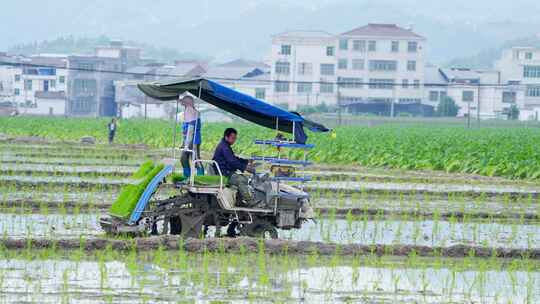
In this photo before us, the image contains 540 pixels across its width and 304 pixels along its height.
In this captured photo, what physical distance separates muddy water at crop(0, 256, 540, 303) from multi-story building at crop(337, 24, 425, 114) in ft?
259

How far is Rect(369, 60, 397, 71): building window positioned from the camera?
9181 cm

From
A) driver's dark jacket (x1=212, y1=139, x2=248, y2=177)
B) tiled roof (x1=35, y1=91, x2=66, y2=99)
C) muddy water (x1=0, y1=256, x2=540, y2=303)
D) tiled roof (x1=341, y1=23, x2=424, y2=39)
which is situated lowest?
muddy water (x1=0, y1=256, x2=540, y2=303)

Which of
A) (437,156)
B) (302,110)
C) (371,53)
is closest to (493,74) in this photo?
(371,53)

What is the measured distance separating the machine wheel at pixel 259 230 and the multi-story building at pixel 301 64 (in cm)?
7704

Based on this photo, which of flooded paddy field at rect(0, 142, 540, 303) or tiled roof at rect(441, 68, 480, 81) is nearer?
flooded paddy field at rect(0, 142, 540, 303)

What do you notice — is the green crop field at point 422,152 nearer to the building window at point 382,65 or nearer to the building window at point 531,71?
the building window at point 382,65

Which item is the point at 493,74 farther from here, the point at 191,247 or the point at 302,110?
the point at 191,247

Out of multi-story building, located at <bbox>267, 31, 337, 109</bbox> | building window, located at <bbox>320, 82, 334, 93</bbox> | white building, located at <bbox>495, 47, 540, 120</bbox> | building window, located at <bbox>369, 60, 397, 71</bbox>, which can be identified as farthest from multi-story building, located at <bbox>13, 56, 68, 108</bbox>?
white building, located at <bbox>495, 47, 540, 120</bbox>

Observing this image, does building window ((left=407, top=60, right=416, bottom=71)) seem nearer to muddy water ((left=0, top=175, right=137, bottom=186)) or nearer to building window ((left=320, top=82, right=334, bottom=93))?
building window ((left=320, top=82, right=334, bottom=93))

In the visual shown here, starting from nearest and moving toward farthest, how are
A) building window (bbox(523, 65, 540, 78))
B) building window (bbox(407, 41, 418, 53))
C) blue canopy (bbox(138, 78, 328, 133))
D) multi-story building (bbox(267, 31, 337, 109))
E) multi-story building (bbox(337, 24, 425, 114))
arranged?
blue canopy (bbox(138, 78, 328, 133)) < multi-story building (bbox(337, 24, 425, 114)) < multi-story building (bbox(267, 31, 337, 109)) < building window (bbox(407, 41, 418, 53)) < building window (bbox(523, 65, 540, 78))

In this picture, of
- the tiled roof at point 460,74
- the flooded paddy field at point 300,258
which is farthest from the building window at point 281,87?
the flooded paddy field at point 300,258

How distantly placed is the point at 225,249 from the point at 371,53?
3144 inches

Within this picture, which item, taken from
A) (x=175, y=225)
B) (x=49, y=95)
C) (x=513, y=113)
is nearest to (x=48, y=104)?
(x=49, y=95)

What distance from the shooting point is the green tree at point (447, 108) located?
291 feet
